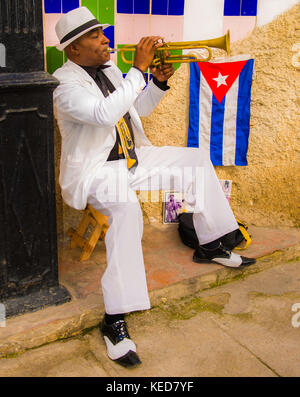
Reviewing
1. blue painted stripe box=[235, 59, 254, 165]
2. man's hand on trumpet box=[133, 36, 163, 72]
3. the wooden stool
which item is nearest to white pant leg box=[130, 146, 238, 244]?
the wooden stool

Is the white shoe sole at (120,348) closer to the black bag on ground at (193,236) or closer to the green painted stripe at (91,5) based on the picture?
the black bag on ground at (193,236)

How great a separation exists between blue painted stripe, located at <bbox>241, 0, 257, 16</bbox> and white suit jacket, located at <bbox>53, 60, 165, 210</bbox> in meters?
1.45

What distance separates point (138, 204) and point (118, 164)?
1.39 ft

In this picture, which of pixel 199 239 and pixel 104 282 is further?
pixel 199 239

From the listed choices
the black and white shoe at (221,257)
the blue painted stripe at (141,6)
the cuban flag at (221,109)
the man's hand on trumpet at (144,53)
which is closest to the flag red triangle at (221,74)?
the cuban flag at (221,109)

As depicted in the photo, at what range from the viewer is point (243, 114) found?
3859 millimetres

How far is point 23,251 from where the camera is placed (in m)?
2.64

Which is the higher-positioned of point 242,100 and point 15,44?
point 15,44

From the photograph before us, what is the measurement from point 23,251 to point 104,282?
20.0 inches

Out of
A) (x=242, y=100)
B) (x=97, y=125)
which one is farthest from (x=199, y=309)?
(x=242, y=100)

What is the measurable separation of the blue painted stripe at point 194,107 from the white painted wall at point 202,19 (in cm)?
24

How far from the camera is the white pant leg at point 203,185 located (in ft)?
10.2
